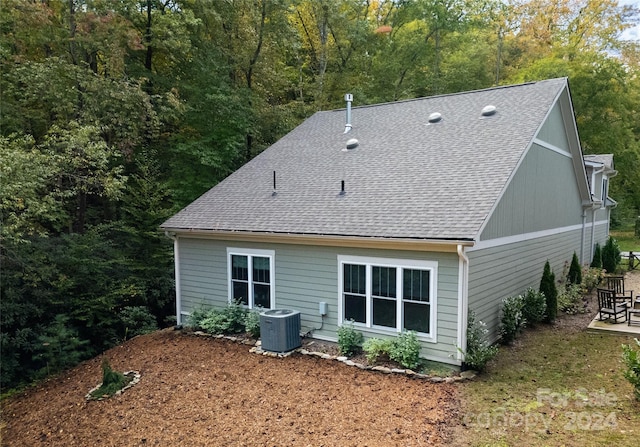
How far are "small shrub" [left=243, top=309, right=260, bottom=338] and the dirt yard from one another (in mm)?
784

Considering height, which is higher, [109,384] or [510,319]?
[510,319]

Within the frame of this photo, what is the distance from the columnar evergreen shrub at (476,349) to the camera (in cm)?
710

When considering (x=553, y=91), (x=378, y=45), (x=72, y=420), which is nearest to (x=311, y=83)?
(x=378, y=45)

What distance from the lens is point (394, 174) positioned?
955 cm

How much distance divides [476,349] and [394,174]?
4117 millimetres

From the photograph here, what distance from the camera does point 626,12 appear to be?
26406 millimetres

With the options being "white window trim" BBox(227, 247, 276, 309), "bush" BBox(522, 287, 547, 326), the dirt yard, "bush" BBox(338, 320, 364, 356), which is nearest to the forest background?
the dirt yard

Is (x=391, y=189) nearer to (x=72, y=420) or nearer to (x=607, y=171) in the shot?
(x=72, y=420)

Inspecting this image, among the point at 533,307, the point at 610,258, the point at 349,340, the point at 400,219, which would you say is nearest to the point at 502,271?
the point at 533,307

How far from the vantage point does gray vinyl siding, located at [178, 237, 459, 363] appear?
7328mm

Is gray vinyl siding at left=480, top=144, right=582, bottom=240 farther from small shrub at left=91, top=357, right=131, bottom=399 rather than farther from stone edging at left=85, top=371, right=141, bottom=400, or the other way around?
small shrub at left=91, top=357, right=131, bottom=399

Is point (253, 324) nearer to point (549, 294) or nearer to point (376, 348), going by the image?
point (376, 348)

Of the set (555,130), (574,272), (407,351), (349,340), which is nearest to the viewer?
(407,351)

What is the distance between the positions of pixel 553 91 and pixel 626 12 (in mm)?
23117
